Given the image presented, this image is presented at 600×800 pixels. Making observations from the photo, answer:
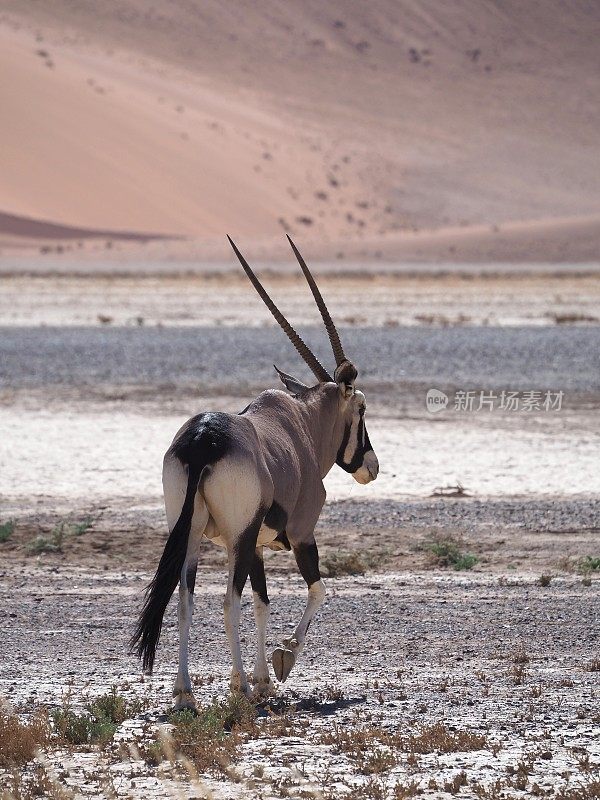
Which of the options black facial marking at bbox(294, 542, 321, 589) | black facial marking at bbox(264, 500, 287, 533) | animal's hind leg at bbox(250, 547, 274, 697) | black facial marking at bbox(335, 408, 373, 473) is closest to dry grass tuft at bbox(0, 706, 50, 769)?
animal's hind leg at bbox(250, 547, 274, 697)

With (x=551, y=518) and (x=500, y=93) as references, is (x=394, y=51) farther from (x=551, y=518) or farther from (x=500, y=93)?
(x=551, y=518)

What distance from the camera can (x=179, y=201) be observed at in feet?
282

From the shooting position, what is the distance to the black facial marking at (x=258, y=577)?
6.88 meters

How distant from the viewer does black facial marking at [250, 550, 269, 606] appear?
22.6ft

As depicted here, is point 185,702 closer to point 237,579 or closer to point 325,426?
point 237,579

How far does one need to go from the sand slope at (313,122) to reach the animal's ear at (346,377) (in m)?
65.3

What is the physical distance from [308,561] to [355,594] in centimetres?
203

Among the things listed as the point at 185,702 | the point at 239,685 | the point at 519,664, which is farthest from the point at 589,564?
the point at 185,702

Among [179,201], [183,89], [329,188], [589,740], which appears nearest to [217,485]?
[589,740]

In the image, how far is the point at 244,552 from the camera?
21.5 feet

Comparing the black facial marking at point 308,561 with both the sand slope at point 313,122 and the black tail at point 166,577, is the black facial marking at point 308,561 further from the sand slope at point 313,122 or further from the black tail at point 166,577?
the sand slope at point 313,122

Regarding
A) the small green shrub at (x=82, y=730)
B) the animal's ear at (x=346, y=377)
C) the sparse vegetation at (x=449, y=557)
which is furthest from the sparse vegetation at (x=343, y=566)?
the small green shrub at (x=82, y=730)

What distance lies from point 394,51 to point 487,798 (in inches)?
4475

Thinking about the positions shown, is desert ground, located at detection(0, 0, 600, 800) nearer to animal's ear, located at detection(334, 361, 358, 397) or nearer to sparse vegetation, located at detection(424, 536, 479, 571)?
sparse vegetation, located at detection(424, 536, 479, 571)
